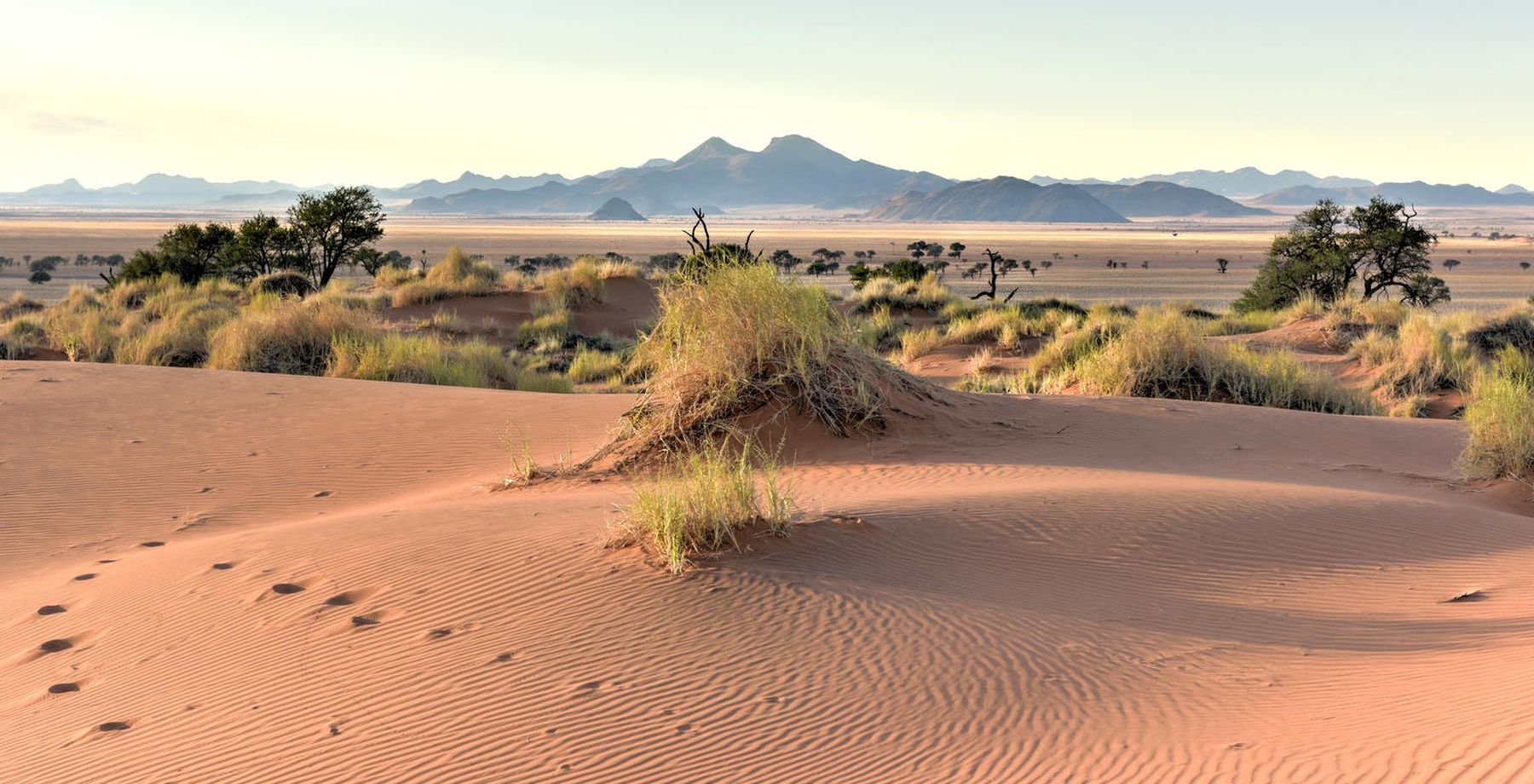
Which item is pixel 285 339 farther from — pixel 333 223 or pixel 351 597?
pixel 333 223

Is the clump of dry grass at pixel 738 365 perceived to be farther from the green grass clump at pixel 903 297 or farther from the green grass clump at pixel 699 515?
the green grass clump at pixel 903 297

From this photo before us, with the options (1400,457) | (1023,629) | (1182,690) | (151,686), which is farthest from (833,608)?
(1400,457)

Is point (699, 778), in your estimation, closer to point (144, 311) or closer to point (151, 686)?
point (151, 686)

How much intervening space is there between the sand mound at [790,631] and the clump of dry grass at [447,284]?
1915 centimetres

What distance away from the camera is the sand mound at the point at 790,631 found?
15.2 feet

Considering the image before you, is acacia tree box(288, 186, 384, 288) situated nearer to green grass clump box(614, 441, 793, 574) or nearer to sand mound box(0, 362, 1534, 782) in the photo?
sand mound box(0, 362, 1534, 782)

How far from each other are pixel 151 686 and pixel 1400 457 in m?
11.6

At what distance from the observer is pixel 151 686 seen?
5.43 m

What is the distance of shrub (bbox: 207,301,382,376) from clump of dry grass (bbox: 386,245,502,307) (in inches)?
378

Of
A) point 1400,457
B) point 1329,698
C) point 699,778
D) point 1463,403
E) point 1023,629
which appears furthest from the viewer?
point 1463,403

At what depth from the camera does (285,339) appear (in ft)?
62.1

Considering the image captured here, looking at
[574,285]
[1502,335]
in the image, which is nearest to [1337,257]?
[1502,335]

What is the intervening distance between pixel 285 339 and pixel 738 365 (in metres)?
11.2

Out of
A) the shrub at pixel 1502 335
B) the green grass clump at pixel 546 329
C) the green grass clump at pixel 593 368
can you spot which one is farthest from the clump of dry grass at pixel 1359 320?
the green grass clump at pixel 546 329
